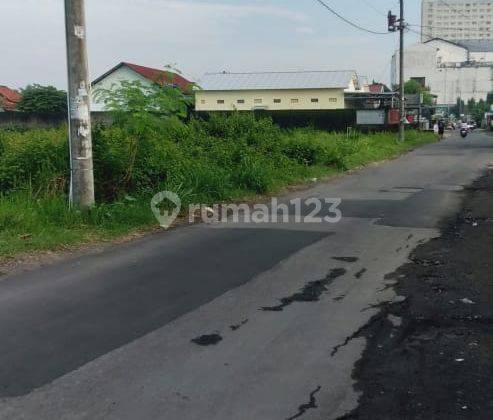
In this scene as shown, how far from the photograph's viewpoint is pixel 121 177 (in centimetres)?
1140

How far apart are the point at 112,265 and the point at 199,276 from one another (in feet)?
4.06

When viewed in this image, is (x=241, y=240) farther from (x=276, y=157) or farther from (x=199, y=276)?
(x=276, y=157)

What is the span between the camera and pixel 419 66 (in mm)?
120688

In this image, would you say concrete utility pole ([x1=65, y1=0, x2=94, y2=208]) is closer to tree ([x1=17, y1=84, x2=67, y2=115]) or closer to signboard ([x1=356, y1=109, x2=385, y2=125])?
signboard ([x1=356, y1=109, x2=385, y2=125])

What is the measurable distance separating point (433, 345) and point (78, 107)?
6871 millimetres

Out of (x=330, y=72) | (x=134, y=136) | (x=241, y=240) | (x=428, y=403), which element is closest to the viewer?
(x=428, y=403)

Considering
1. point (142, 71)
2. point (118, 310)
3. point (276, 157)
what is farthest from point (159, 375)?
point (142, 71)

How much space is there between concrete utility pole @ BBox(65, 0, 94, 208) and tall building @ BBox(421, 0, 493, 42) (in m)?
35.3

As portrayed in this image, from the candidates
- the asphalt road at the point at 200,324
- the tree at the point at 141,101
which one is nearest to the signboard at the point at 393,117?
the tree at the point at 141,101

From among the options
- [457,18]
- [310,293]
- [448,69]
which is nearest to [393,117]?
[457,18]

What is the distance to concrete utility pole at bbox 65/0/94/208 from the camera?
9.62 m

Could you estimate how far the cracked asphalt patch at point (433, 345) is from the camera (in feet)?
12.7

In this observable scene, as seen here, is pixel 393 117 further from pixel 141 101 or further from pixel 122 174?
pixel 122 174

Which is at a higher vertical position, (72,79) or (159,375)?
(72,79)
